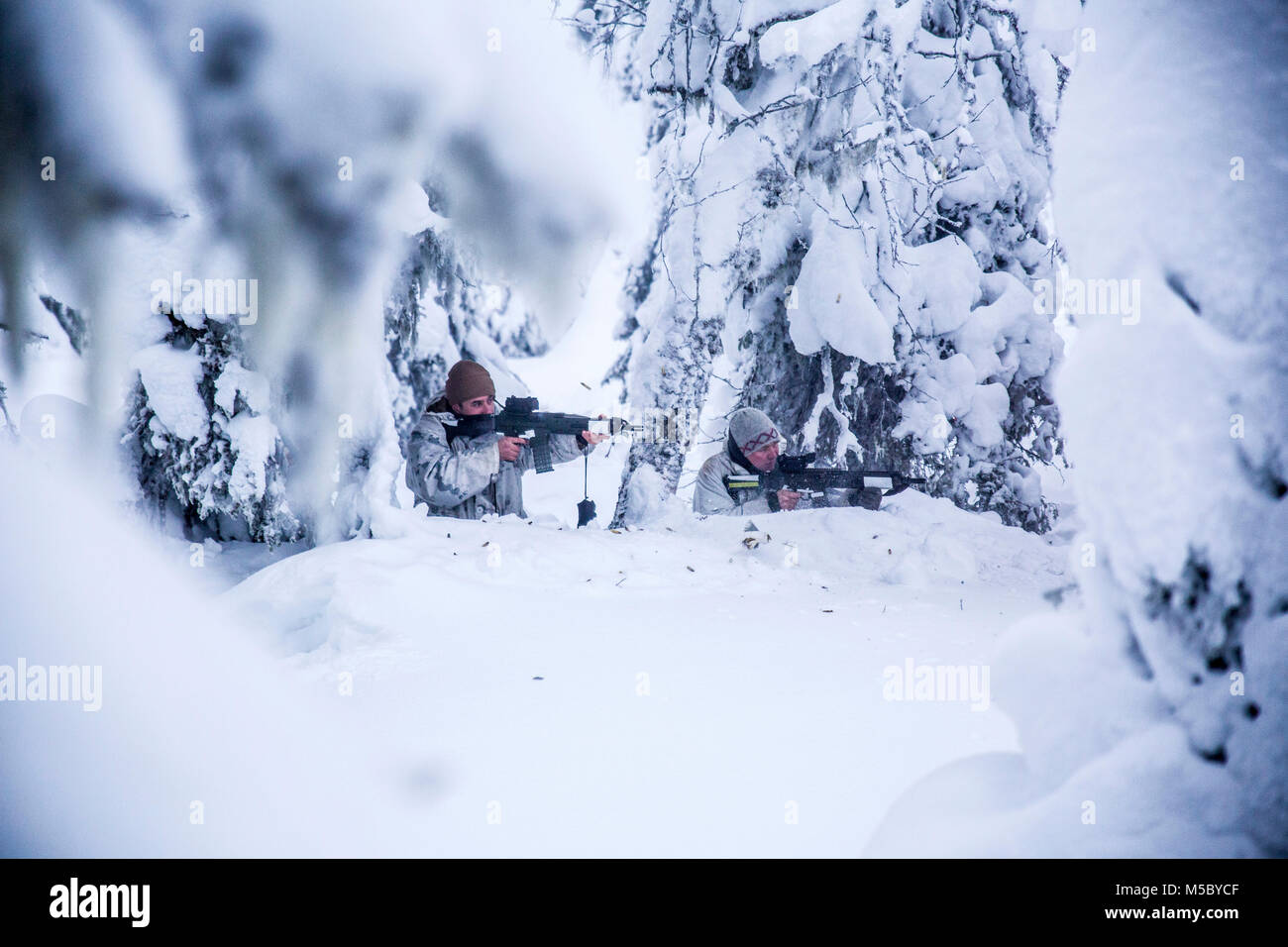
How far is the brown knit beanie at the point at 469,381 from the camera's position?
15.5ft

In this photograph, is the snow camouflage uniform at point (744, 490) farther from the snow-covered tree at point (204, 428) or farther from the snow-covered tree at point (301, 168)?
the snow-covered tree at point (204, 428)

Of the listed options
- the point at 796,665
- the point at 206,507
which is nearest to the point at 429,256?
the point at 206,507

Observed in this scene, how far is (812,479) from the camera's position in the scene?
16.5ft

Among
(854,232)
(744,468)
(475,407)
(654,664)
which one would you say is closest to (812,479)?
(744,468)

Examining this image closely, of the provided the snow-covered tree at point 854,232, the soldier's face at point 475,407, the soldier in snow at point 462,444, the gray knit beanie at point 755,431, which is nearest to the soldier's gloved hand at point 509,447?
the soldier in snow at point 462,444

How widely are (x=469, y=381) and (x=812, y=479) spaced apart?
2.50m

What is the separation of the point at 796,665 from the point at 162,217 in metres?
4.18

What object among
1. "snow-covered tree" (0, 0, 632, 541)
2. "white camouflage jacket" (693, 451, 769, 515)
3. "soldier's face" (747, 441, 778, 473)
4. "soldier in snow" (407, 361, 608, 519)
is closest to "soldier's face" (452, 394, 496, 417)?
"soldier in snow" (407, 361, 608, 519)

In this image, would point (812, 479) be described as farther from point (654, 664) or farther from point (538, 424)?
point (654, 664)

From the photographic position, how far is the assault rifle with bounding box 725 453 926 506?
4.91 m

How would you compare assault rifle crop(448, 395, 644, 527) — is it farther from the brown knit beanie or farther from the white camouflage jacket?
the white camouflage jacket

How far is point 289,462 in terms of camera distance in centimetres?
477

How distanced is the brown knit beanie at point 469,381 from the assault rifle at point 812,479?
1.80m

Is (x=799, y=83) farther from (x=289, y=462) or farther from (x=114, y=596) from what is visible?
(x=114, y=596)
